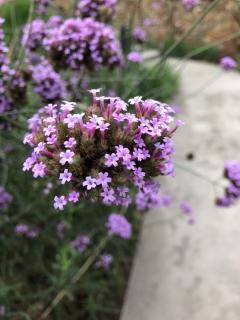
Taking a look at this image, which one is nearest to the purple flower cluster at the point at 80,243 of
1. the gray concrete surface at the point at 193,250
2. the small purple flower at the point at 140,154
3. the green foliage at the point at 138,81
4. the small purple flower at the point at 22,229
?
the small purple flower at the point at 22,229

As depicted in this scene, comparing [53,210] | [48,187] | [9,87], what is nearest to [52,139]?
[9,87]

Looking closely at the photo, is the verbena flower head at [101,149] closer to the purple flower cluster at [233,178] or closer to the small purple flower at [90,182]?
the small purple flower at [90,182]

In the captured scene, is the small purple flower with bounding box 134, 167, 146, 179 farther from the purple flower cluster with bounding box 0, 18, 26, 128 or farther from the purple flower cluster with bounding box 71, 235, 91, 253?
the purple flower cluster with bounding box 71, 235, 91, 253

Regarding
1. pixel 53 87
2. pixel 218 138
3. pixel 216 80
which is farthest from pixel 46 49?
pixel 216 80

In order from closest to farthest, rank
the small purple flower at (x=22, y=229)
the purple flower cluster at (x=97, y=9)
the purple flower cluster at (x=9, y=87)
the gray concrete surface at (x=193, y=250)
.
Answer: the purple flower cluster at (x=9, y=87), the purple flower cluster at (x=97, y=9), the small purple flower at (x=22, y=229), the gray concrete surface at (x=193, y=250)

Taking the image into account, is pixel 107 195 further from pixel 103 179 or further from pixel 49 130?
pixel 49 130

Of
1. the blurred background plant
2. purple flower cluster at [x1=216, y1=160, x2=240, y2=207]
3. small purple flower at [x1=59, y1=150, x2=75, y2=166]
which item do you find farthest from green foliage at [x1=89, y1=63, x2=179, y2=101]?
small purple flower at [x1=59, y1=150, x2=75, y2=166]
